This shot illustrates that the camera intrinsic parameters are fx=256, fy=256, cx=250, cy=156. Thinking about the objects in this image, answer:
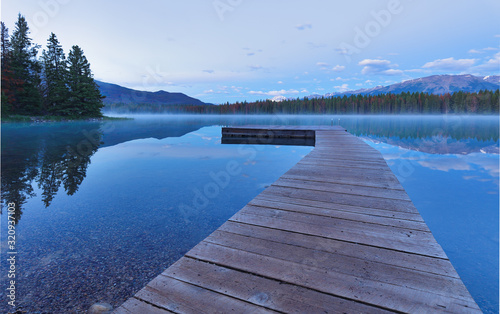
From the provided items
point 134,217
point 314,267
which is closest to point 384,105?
point 134,217

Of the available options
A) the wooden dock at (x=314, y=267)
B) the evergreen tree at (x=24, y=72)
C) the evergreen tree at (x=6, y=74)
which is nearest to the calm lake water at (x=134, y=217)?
the wooden dock at (x=314, y=267)

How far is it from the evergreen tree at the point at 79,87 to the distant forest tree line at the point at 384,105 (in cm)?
8279

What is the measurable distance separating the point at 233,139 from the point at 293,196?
55.9 feet

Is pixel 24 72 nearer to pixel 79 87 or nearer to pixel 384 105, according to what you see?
pixel 79 87

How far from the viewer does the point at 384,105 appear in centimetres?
10138

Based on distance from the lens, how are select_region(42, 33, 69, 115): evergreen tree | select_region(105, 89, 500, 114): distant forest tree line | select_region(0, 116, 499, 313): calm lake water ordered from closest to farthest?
select_region(0, 116, 499, 313): calm lake water → select_region(42, 33, 69, 115): evergreen tree → select_region(105, 89, 500, 114): distant forest tree line

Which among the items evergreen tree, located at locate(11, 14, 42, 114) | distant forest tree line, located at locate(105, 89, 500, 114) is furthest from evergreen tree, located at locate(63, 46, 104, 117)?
distant forest tree line, located at locate(105, 89, 500, 114)

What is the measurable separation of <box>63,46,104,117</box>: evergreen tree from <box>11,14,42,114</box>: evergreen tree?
455 centimetres

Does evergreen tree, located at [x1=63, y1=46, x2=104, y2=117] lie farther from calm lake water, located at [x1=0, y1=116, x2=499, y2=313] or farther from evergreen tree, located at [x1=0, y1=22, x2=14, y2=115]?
calm lake water, located at [x1=0, y1=116, x2=499, y2=313]

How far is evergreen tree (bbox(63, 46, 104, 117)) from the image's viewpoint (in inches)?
1801

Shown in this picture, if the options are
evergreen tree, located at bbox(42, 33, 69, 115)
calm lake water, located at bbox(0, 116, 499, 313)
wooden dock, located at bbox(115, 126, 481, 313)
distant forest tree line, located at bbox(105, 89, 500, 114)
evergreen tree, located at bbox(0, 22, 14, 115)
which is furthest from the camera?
distant forest tree line, located at bbox(105, 89, 500, 114)

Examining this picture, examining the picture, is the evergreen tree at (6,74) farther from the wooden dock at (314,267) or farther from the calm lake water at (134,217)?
the wooden dock at (314,267)

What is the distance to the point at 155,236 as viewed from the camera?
4.54 meters

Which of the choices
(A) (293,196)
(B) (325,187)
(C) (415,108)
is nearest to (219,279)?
(A) (293,196)
